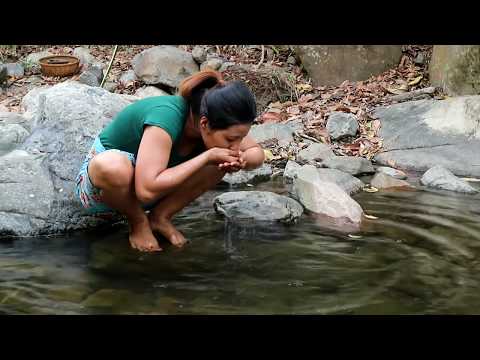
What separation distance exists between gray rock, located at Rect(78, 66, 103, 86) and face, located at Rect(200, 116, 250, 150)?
16.7 ft

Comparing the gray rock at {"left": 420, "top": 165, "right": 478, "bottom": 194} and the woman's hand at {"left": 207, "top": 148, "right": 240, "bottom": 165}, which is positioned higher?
the woman's hand at {"left": 207, "top": 148, "right": 240, "bottom": 165}

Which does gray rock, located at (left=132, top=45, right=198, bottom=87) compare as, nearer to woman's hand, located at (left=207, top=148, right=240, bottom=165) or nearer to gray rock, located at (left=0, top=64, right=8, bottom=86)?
gray rock, located at (left=0, top=64, right=8, bottom=86)

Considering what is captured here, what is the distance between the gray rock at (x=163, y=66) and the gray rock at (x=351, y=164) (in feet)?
9.69

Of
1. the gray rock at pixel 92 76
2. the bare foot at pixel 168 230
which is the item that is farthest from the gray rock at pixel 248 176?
the gray rock at pixel 92 76

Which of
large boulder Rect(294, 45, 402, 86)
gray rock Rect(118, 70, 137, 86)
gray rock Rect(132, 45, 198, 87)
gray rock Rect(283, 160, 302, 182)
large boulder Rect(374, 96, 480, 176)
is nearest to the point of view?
gray rock Rect(283, 160, 302, 182)

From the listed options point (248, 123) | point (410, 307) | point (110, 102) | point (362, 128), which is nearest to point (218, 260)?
point (248, 123)

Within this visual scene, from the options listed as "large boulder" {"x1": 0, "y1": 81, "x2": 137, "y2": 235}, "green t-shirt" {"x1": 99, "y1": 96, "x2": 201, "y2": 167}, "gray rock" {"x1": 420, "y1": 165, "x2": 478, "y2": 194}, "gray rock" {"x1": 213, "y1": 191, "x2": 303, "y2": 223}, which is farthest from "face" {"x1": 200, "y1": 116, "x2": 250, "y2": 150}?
"gray rock" {"x1": 420, "y1": 165, "x2": 478, "y2": 194}

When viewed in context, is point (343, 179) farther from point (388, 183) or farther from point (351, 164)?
point (351, 164)

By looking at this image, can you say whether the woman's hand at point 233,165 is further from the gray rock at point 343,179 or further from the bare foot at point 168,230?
the gray rock at point 343,179

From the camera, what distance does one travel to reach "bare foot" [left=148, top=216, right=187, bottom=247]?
3.76 metres

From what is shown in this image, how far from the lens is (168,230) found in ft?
12.4

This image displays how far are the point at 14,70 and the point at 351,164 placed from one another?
205 inches

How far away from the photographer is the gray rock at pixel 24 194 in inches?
154
